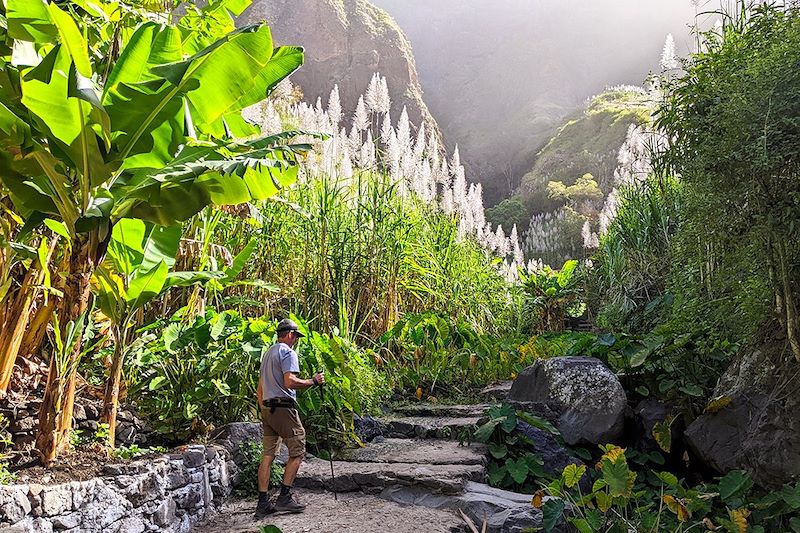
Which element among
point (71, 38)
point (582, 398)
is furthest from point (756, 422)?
point (71, 38)

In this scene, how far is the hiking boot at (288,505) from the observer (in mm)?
3227

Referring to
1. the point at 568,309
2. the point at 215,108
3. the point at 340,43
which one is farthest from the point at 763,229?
the point at 340,43

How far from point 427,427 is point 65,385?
285cm

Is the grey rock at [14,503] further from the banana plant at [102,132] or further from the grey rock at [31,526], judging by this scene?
the banana plant at [102,132]

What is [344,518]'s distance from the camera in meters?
3.16

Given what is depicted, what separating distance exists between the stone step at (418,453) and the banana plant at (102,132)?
6.56 feet

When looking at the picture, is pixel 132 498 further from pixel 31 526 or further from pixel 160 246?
pixel 160 246

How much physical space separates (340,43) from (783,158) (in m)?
23.3

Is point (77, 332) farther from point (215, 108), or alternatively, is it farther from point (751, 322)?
point (751, 322)

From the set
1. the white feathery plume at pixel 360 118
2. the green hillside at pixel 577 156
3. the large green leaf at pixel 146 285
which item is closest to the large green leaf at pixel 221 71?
the large green leaf at pixel 146 285

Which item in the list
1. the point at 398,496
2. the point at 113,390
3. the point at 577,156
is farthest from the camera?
the point at 577,156

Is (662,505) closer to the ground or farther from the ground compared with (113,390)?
closer to the ground

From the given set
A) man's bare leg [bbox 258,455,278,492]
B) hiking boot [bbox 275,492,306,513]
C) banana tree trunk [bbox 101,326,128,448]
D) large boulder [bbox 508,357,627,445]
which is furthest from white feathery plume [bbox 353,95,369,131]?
hiking boot [bbox 275,492,306,513]

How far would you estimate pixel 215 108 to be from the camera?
2955mm
